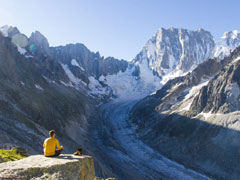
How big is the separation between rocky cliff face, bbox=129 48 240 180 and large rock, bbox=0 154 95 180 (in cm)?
5451

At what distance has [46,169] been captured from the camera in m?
9.59

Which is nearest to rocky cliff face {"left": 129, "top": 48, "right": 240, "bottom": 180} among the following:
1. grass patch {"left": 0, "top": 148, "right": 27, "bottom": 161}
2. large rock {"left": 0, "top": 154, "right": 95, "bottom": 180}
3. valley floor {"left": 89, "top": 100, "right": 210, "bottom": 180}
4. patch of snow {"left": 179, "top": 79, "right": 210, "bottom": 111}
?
patch of snow {"left": 179, "top": 79, "right": 210, "bottom": 111}

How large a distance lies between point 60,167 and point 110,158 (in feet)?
192

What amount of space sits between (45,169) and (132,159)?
61.7 meters

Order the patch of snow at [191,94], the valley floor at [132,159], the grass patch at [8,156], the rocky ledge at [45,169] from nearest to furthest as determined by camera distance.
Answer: the rocky ledge at [45,169], the grass patch at [8,156], the valley floor at [132,159], the patch of snow at [191,94]

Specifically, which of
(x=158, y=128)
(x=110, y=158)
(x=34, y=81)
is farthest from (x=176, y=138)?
(x=34, y=81)

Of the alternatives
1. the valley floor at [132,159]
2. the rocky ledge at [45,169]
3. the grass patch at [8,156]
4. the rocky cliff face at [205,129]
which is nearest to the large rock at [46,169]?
the rocky ledge at [45,169]

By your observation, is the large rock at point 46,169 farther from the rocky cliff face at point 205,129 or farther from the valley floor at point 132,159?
the rocky cliff face at point 205,129

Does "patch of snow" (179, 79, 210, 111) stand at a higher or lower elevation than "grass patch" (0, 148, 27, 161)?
higher

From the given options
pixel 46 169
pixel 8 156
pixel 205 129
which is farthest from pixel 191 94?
pixel 46 169

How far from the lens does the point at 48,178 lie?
30.2 feet

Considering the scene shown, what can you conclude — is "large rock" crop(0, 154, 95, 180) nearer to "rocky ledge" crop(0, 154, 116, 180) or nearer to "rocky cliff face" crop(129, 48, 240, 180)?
"rocky ledge" crop(0, 154, 116, 180)

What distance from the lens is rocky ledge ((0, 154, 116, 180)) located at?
363 inches

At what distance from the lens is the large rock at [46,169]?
30.3 feet
